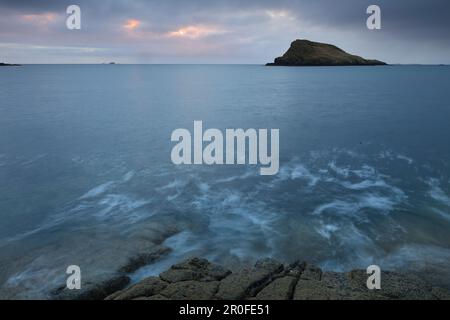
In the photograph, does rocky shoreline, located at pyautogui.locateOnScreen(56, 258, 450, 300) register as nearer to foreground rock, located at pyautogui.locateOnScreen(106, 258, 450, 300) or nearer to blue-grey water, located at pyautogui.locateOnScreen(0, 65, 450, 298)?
foreground rock, located at pyautogui.locateOnScreen(106, 258, 450, 300)

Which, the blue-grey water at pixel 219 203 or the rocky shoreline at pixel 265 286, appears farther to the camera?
the blue-grey water at pixel 219 203

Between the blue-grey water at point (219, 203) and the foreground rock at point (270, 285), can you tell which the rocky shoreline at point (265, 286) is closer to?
the foreground rock at point (270, 285)

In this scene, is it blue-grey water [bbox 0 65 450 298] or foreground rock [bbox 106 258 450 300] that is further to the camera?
blue-grey water [bbox 0 65 450 298]

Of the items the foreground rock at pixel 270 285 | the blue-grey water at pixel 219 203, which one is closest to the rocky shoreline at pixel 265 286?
the foreground rock at pixel 270 285

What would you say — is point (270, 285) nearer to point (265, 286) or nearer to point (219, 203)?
point (265, 286)

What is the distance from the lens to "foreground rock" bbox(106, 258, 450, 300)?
12.3m

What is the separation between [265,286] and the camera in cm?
1294

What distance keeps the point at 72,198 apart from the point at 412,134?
3864 cm

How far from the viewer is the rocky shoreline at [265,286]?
12.3 metres

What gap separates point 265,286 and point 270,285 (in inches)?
7.1

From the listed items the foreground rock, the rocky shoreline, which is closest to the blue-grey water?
the rocky shoreline
